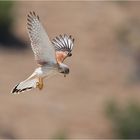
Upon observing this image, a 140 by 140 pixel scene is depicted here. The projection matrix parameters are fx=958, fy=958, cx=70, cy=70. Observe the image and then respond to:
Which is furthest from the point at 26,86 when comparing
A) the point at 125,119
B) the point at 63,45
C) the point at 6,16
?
the point at 6,16

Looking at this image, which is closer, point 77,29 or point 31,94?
point 31,94

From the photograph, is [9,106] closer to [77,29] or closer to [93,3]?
[77,29]

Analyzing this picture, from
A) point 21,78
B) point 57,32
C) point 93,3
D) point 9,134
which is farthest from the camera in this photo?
point 93,3

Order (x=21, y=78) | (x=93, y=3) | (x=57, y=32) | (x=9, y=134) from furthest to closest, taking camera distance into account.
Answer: (x=93, y=3) < (x=57, y=32) < (x=21, y=78) < (x=9, y=134)

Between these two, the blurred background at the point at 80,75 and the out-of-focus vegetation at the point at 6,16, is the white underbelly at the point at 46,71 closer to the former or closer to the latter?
the blurred background at the point at 80,75

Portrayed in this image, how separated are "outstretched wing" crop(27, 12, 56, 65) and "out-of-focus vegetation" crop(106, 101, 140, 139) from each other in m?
15.3

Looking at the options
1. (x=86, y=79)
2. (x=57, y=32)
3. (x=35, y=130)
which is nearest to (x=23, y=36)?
(x=57, y=32)

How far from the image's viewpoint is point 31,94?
75.4 ft

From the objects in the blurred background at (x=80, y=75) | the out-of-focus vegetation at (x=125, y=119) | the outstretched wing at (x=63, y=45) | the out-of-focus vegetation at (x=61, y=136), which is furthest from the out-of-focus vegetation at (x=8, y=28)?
the outstretched wing at (x=63, y=45)

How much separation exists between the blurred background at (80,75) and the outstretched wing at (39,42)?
12881mm

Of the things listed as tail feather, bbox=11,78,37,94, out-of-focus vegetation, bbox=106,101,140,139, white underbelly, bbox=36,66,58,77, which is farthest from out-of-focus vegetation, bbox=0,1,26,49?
white underbelly, bbox=36,66,58,77

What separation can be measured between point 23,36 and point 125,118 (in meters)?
3.89

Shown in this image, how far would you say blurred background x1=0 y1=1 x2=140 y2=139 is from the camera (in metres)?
22.9

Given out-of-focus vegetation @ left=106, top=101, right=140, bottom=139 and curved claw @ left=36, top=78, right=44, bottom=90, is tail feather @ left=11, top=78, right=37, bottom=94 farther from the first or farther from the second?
out-of-focus vegetation @ left=106, top=101, right=140, bottom=139
